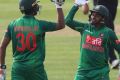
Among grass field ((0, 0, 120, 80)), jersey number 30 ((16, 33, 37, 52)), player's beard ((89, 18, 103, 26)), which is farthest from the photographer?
grass field ((0, 0, 120, 80))

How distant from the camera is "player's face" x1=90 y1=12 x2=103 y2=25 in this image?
364 inches

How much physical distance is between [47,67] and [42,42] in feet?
16.7

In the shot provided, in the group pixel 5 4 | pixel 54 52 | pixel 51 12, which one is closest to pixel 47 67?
pixel 54 52

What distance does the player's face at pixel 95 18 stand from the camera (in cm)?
924

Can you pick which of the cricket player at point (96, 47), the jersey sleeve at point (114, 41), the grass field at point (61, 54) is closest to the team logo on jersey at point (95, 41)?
the cricket player at point (96, 47)

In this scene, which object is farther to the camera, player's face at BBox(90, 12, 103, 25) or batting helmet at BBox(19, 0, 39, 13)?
player's face at BBox(90, 12, 103, 25)

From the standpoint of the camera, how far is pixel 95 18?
30.5 ft

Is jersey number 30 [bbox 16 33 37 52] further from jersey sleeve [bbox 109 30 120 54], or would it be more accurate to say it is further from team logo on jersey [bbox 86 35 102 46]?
jersey sleeve [bbox 109 30 120 54]

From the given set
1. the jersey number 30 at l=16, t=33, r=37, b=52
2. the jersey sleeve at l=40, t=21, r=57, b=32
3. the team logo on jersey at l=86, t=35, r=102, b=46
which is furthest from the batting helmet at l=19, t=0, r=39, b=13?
the team logo on jersey at l=86, t=35, r=102, b=46

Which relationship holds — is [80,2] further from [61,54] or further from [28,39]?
[61,54]

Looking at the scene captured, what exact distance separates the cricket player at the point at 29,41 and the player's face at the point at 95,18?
1.78 ft

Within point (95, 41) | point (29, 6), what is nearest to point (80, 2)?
point (95, 41)

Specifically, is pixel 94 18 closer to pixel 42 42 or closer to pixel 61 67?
pixel 42 42

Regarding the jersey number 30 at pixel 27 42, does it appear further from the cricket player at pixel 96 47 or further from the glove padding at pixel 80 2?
the glove padding at pixel 80 2
